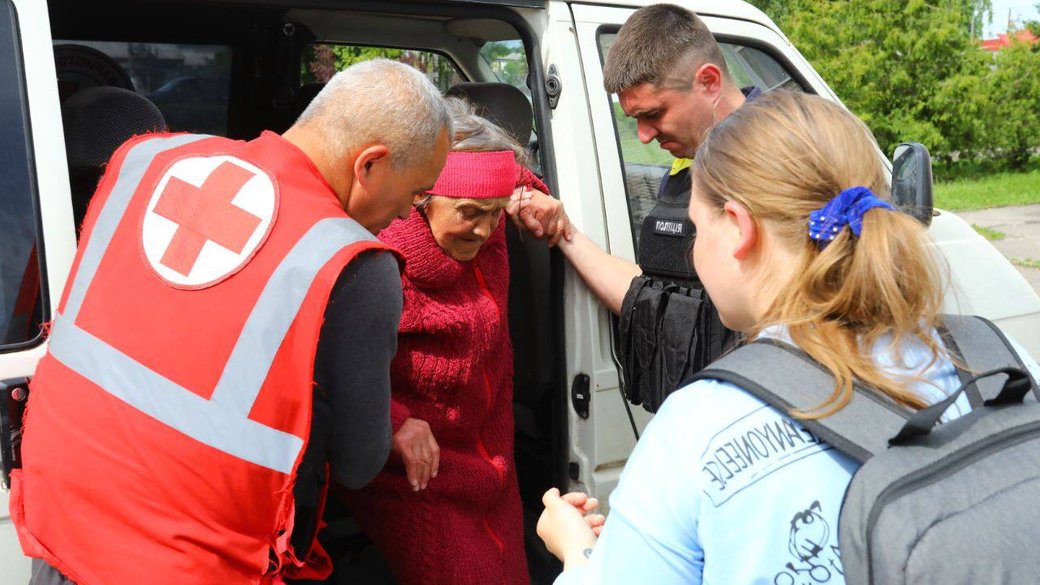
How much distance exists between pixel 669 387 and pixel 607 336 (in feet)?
1.01

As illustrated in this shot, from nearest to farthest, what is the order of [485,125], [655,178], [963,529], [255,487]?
[963,529]
[255,487]
[485,125]
[655,178]

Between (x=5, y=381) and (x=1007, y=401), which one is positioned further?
(x=5, y=381)

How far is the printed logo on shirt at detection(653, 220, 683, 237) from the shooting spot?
95.8 inches

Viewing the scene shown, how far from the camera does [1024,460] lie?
1.16 metres

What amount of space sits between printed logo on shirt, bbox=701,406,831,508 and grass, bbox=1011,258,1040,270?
10.1m

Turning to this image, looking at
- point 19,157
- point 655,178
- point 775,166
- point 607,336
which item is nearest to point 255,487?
point 19,157

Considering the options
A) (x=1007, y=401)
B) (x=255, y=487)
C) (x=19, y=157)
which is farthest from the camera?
(x=19, y=157)

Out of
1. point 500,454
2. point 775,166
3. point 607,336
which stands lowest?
point 500,454

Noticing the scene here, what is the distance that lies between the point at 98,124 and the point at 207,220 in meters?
0.71

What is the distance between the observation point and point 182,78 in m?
3.66

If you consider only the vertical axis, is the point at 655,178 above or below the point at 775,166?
below

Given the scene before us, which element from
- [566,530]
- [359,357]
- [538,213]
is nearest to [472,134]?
[538,213]

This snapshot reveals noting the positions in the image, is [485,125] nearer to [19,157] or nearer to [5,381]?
[19,157]

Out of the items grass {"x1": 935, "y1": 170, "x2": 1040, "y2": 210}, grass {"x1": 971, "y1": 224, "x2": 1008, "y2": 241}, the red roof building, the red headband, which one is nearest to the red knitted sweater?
the red headband
